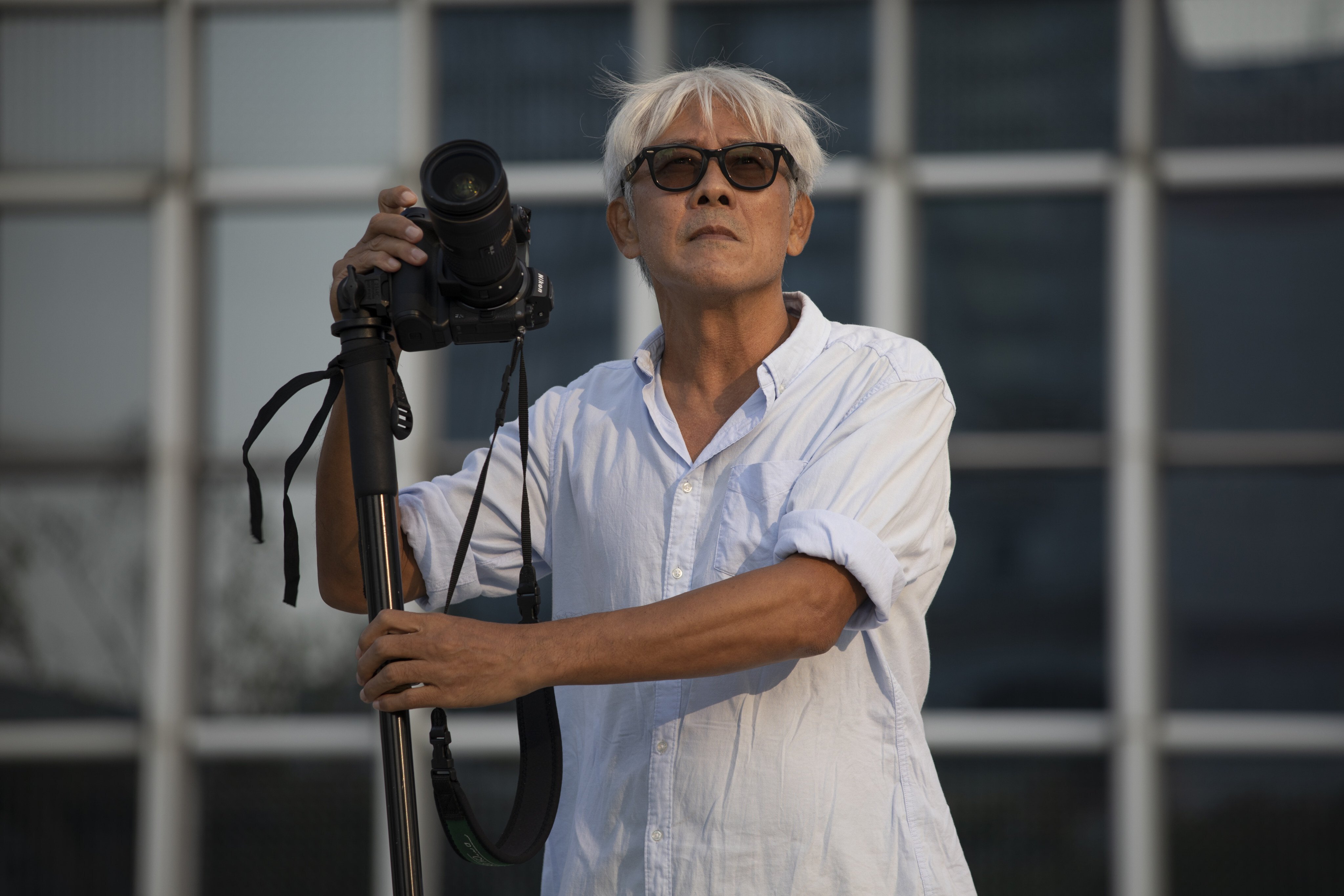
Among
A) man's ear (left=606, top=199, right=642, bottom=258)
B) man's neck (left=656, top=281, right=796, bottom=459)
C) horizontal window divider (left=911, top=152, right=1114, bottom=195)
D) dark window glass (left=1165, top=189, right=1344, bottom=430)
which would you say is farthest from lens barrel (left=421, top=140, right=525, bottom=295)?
dark window glass (left=1165, top=189, right=1344, bottom=430)

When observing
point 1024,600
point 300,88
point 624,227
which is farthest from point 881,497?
point 300,88

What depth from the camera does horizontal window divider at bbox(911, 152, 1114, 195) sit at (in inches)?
174

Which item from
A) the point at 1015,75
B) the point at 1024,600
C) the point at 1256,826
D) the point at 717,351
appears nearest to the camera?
the point at 717,351

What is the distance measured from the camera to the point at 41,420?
A: 15.1 ft

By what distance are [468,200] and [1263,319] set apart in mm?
3647

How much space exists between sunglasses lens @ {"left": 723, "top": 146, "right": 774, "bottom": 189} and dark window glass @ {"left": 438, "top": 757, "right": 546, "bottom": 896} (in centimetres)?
288

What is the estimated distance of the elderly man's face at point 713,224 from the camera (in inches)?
76.8

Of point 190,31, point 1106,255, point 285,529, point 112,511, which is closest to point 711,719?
point 285,529

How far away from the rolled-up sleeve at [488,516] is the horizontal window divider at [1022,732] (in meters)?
2.53

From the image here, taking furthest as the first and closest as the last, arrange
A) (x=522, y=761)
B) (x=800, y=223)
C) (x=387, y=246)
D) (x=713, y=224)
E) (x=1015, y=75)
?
(x=1015, y=75), (x=800, y=223), (x=713, y=224), (x=522, y=761), (x=387, y=246)

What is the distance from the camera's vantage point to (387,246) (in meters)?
1.63

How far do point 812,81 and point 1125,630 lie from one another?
216cm

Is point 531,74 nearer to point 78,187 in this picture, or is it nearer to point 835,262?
point 835,262

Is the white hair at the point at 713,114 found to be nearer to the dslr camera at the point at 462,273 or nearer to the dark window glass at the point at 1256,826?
the dslr camera at the point at 462,273
